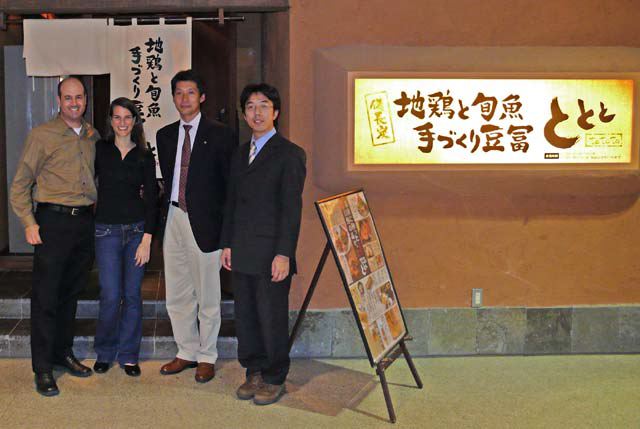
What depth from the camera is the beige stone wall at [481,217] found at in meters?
5.11

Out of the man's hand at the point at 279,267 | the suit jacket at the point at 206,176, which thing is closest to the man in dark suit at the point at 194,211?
the suit jacket at the point at 206,176

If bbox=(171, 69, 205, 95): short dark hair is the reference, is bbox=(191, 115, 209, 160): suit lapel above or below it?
below

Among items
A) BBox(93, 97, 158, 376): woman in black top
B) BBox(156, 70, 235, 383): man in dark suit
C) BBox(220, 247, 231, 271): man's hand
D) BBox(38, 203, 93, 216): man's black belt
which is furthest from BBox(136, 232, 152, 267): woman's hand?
BBox(220, 247, 231, 271): man's hand

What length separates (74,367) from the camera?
488 cm

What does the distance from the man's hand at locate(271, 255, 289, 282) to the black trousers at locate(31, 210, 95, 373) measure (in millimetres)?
1203

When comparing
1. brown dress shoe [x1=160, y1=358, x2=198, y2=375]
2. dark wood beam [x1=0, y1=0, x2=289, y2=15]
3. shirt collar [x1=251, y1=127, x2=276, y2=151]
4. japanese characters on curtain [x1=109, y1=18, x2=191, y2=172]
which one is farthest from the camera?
japanese characters on curtain [x1=109, y1=18, x2=191, y2=172]

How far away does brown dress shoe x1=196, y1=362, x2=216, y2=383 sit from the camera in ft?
15.8

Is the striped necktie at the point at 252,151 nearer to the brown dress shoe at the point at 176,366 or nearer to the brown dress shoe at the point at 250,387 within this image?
the brown dress shoe at the point at 250,387

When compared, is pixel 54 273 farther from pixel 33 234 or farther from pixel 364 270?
pixel 364 270

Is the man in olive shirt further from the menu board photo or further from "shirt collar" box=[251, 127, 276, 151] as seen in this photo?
the menu board photo

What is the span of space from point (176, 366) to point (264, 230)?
1.20 meters

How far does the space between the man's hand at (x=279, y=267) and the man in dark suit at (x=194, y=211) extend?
22.2 inches

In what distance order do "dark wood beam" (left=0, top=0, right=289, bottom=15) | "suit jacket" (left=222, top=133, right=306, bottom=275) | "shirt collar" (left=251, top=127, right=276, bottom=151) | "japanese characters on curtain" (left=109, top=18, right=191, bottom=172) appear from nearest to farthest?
"suit jacket" (left=222, top=133, right=306, bottom=275), "shirt collar" (left=251, top=127, right=276, bottom=151), "dark wood beam" (left=0, top=0, right=289, bottom=15), "japanese characters on curtain" (left=109, top=18, right=191, bottom=172)

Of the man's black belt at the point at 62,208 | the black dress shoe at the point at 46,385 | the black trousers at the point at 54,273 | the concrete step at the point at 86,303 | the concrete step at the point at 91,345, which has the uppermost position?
the man's black belt at the point at 62,208
